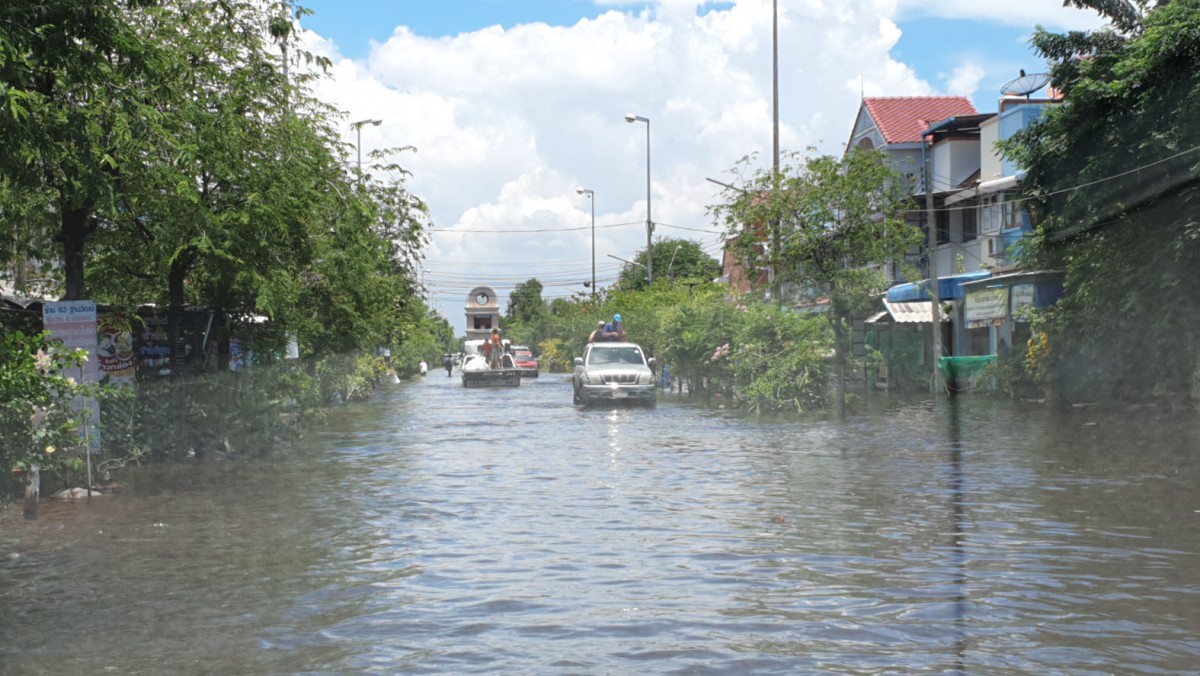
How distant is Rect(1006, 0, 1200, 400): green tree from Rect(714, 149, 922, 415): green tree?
11.0ft

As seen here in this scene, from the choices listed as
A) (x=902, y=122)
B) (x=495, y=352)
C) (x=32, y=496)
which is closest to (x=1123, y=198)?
(x=32, y=496)

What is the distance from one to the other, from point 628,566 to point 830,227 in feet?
73.8

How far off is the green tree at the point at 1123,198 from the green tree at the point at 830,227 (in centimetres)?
334

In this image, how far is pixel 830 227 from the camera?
31.0 meters

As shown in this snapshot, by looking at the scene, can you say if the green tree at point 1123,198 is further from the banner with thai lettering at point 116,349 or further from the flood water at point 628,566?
the banner with thai lettering at point 116,349

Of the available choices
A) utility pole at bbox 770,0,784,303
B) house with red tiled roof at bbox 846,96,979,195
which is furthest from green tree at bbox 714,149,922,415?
house with red tiled roof at bbox 846,96,979,195

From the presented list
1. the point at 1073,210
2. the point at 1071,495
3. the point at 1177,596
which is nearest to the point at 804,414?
the point at 1073,210

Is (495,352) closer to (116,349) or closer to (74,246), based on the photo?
(116,349)

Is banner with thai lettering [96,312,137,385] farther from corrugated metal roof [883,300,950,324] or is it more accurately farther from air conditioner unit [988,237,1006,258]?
air conditioner unit [988,237,1006,258]

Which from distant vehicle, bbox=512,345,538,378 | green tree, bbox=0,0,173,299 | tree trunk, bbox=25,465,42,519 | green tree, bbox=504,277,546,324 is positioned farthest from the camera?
green tree, bbox=504,277,546,324

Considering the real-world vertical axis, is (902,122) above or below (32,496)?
above

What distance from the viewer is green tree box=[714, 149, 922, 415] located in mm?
30531

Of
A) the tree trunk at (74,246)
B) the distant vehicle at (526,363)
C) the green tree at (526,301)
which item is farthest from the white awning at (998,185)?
the green tree at (526,301)

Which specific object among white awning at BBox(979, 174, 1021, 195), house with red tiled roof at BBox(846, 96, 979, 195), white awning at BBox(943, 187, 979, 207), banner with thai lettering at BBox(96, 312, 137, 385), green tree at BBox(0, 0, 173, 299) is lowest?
banner with thai lettering at BBox(96, 312, 137, 385)
